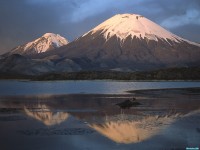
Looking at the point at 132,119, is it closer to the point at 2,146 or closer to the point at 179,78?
the point at 2,146

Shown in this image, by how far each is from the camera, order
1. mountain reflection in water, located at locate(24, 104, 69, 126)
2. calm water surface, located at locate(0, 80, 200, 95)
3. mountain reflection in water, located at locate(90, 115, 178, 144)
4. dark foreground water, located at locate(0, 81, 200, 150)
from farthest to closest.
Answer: calm water surface, located at locate(0, 80, 200, 95) → mountain reflection in water, located at locate(24, 104, 69, 126) → mountain reflection in water, located at locate(90, 115, 178, 144) → dark foreground water, located at locate(0, 81, 200, 150)

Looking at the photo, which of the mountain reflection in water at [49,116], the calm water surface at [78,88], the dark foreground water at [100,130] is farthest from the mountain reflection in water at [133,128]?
the calm water surface at [78,88]

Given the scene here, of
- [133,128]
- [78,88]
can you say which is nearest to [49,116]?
[133,128]

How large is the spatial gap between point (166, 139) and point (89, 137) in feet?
15.8

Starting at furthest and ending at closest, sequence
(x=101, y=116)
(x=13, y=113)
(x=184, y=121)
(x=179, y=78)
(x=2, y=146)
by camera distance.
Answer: (x=179, y=78), (x=13, y=113), (x=101, y=116), (x=184, y=121), (x=2, y=146)

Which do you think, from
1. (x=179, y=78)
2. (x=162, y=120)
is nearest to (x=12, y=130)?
(x=162, y=120)

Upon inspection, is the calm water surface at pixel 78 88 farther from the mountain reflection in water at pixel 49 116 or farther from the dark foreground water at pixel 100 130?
the dark foreground water at pixel 100 130

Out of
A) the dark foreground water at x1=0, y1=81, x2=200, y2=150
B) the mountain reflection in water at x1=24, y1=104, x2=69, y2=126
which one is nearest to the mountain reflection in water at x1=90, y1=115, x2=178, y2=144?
the dark foreground water at x1=0, y1=81, x2=200, y2=150

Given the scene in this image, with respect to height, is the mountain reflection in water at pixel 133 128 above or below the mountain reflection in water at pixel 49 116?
below

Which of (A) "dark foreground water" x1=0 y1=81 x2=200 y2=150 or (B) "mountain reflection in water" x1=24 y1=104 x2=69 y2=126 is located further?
(B) "mountain reflection in water" x1=24 y1=104 x2=69 y2=126

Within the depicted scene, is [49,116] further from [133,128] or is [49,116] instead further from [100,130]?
[133,128]

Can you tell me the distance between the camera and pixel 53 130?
29.1 m

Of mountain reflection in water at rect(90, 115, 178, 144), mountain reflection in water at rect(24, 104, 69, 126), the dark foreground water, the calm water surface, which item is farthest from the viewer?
the calm water surface

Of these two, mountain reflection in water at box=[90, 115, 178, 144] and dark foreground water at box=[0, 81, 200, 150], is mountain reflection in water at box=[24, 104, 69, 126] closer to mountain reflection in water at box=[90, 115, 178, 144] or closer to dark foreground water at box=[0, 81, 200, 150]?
dark foreground water at box=[0, 81, 200, 150]
